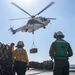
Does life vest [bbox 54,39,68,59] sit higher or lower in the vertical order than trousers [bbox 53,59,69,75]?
higher

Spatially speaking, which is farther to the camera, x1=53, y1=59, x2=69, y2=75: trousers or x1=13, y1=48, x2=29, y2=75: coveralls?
x1=13, y1=48, x2=29, y2=75: coveralls

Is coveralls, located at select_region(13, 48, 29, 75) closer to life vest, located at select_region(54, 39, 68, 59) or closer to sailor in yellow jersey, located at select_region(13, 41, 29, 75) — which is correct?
sailor in yellow jersey, located at select_region(13, 41, 29, 75)

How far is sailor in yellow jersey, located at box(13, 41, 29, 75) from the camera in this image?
933 centimetres

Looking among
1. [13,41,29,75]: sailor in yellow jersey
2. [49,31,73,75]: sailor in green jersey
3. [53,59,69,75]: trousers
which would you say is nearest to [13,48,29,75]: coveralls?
[13,41,29,75]: sailor in yellow jersey

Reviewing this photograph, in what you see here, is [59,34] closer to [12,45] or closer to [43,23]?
[12,45]

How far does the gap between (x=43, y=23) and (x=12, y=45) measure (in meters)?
46.8

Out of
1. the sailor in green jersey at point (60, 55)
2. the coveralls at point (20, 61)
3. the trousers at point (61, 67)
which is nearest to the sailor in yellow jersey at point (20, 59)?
the coveralls at point (20, 61)

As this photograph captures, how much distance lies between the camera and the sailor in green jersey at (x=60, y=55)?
768cm

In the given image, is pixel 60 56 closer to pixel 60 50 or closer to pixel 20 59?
pixel 60 50

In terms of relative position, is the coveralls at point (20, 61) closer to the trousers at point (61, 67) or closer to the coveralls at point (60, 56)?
the coveralls at point (60, 56)

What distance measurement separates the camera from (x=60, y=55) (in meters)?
7.73

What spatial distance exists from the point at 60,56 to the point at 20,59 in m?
2.08

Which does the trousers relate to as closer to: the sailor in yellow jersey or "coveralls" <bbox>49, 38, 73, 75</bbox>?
"coveralls" <bbox>49, 38, 73, 75</bbox>

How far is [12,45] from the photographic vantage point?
1083cm
